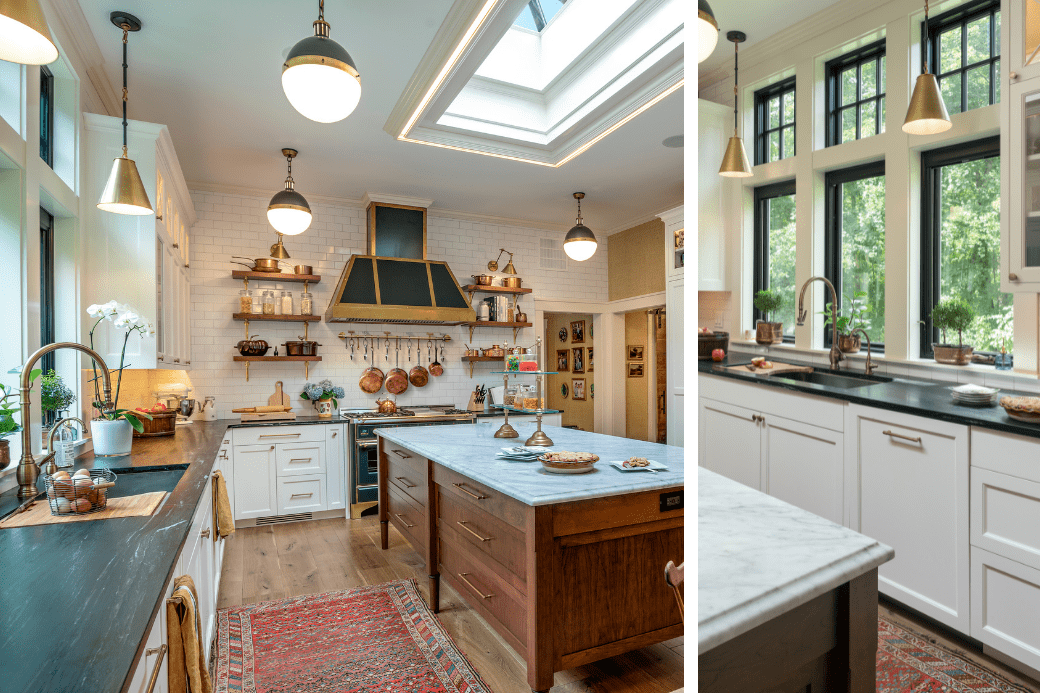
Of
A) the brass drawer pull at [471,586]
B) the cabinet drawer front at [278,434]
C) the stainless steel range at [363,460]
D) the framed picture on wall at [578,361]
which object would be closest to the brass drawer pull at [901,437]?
the brass drawer pull at [471,586]

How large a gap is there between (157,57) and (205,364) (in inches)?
100

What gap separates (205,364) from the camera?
4.69 meters

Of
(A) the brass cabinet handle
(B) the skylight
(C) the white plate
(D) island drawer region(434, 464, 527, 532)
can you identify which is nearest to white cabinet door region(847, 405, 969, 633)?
(A) the brass cabinet handle

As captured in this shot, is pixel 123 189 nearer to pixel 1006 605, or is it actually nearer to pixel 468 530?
pixel 468 530

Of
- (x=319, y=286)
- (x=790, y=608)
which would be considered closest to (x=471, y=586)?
(x=790, y=608)

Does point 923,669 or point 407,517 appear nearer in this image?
point 923,669

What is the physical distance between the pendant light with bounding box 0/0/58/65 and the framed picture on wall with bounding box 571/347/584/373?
21.5ft

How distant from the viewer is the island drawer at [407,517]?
9.66 feet

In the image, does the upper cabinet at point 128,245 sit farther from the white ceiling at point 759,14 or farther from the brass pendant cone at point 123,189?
the white ceiling at point 759,14

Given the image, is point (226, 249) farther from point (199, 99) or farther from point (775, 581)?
point (775, 581)

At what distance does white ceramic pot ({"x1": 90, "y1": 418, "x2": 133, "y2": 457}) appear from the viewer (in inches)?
93.4

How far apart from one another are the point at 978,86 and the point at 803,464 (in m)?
0.20

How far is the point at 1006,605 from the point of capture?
0.88 feet

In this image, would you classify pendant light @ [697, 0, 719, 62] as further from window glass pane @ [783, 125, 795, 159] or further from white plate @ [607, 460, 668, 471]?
white plate @ [607, 460, 668, 471]
